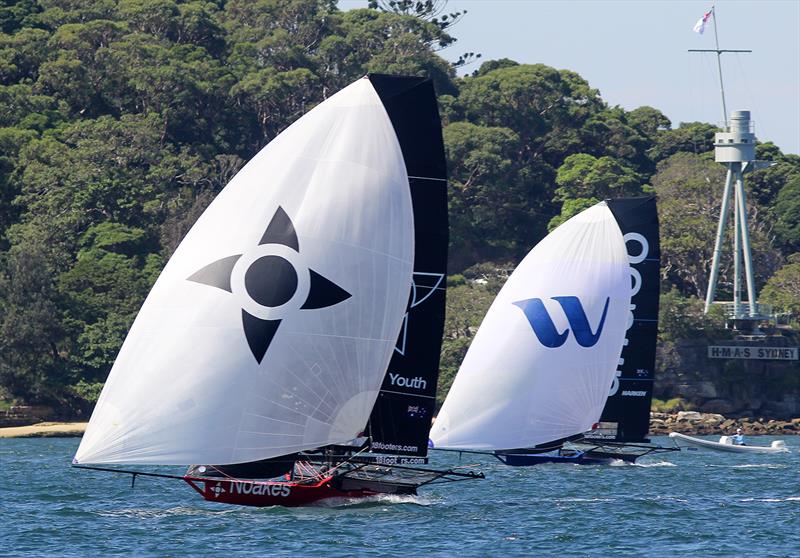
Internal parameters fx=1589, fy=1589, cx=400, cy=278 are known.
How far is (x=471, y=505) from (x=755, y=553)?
7.49 meters

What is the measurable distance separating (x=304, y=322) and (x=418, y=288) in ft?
8.95

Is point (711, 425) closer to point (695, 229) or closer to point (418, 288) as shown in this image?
point (695, 229)

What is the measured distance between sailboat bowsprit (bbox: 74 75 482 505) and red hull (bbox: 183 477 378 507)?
0.03 meters

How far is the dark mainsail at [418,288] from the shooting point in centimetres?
2791

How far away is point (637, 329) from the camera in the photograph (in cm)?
4462

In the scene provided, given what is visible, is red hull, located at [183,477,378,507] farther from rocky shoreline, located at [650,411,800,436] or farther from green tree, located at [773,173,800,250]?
green tree, located at [773,173,800,250]

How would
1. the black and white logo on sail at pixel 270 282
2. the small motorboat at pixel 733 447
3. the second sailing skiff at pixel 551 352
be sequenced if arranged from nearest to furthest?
the black and white logo on sail at pixel 270 282 → the second sailing skiff at pixel 551 352 → the small motorboat at pixel 733 447

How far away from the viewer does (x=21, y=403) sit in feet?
213

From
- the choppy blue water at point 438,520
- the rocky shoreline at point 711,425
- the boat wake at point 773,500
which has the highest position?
the rocky shoreline at point 711,425

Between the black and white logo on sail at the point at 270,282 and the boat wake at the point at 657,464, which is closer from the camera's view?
the black and white logo on sail at the point at 270,282

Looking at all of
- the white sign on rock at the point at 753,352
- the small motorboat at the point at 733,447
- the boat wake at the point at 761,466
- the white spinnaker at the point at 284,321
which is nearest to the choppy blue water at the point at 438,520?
the white spinnaker at the point at 284,321

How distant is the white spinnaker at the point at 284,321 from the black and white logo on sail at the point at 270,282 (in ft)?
0.17

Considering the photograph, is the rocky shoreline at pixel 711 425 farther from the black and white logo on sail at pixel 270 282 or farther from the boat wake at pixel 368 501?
the black and white logo on sail at pixel 270 282

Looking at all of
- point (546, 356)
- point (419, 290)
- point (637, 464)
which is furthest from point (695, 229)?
point (419, 290)
